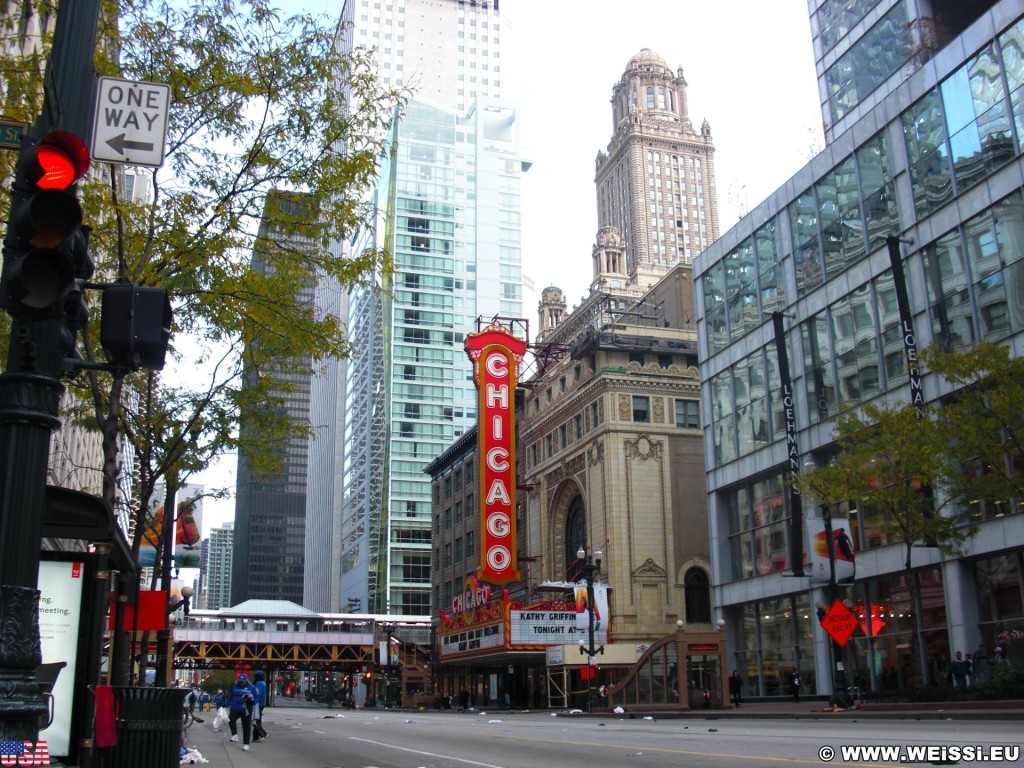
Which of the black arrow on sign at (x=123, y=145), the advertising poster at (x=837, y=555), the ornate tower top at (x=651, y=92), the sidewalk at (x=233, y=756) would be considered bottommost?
the sidewalk at (x=233, y=756)

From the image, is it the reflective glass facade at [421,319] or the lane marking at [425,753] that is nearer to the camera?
the lane marking at [425,753]

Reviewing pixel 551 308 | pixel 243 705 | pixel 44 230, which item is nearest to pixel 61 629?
pixel 44 230

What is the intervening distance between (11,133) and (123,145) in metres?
2.61

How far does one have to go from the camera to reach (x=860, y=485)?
29.9 meters

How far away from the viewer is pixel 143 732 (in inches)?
419

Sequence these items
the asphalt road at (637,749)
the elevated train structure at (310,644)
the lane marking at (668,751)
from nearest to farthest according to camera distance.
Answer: the lane marking at (668,751)
the asphalt road at (637,749)
the elevated train structure at (310,644)

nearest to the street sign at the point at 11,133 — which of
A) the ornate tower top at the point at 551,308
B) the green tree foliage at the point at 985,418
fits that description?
the green tree foliage at the point at 985,418

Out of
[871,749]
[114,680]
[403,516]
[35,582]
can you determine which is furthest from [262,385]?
[403,516]

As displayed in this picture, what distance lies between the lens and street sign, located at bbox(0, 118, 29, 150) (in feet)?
21.9

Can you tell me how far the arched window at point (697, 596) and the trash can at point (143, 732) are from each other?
50.3 m

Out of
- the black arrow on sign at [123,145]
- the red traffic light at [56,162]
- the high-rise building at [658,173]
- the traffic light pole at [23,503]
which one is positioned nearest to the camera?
the traffic light pole at [23,503]

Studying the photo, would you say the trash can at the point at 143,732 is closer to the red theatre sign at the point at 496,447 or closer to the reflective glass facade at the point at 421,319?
the red theatre sign at the point at 496,447

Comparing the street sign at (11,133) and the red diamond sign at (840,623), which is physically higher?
the street sign at (11,133)

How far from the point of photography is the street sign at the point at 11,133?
666cm
